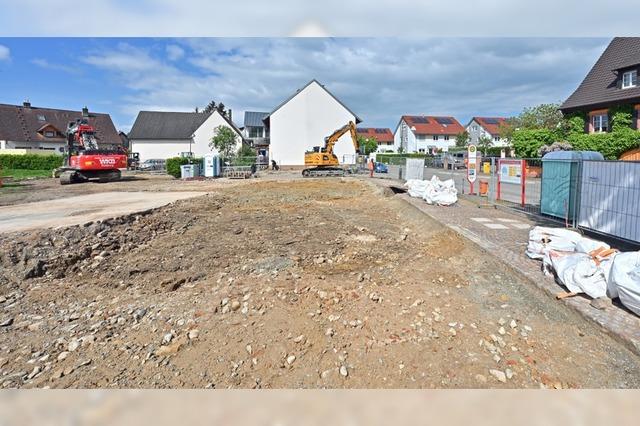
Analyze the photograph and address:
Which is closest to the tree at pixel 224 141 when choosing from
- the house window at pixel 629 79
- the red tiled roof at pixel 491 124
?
the house window at pixel 629 79

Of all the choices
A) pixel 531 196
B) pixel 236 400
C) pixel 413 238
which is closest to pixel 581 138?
pixel 531 196

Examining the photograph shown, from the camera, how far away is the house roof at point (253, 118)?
59.4 meters

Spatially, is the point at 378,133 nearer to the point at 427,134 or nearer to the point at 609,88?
the point at 427,134

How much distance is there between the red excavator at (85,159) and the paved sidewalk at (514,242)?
63.5ft

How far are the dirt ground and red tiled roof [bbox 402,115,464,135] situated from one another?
73896 mm

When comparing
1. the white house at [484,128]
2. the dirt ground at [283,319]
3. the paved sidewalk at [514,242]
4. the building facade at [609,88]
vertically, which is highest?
the white house at [484,128]

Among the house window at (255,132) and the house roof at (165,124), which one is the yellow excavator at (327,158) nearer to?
the house window at (255,132)

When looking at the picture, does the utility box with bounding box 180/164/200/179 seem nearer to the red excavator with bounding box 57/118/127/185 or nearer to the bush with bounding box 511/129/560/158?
the red excavator with bounding box 57/118/127/185

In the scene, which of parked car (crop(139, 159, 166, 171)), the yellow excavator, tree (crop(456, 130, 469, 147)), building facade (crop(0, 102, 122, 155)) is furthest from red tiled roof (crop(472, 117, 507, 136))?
building facade (crop(0, 102, 122, 155))

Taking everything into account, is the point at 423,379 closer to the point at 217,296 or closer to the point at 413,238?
the point at 217,296

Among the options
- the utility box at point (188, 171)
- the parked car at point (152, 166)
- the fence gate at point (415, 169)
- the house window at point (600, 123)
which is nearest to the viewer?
the fence gate at point (415, 169)

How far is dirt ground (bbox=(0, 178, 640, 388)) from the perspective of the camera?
10.6 ft

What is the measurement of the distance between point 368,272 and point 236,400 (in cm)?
416

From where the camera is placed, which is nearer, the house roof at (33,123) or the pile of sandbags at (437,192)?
the pile of sandbags at (437,192)
